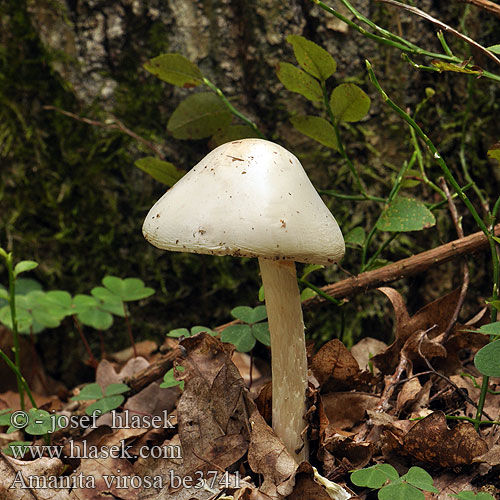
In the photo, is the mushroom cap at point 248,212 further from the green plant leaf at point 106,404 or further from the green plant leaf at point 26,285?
the green plant leaf at point 26,285

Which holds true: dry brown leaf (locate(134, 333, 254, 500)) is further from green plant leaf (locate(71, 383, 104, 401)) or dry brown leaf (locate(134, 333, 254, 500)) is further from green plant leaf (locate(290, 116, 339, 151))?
green plant leaf (locate(290, 116, 339, 151))

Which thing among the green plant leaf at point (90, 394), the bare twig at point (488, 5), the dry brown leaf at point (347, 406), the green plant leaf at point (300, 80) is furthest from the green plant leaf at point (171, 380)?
the bare twig at point (488, 5)

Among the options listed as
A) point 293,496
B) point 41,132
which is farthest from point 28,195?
point 293,496

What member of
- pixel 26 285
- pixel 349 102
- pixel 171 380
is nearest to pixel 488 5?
pixel 349 102

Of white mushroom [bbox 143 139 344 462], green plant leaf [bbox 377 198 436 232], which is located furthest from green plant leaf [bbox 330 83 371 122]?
white mushroom [bbox 143 139 344 462]

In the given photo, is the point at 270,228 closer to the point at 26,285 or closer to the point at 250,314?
the point at 250,314

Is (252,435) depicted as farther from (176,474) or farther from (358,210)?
(358,210)
